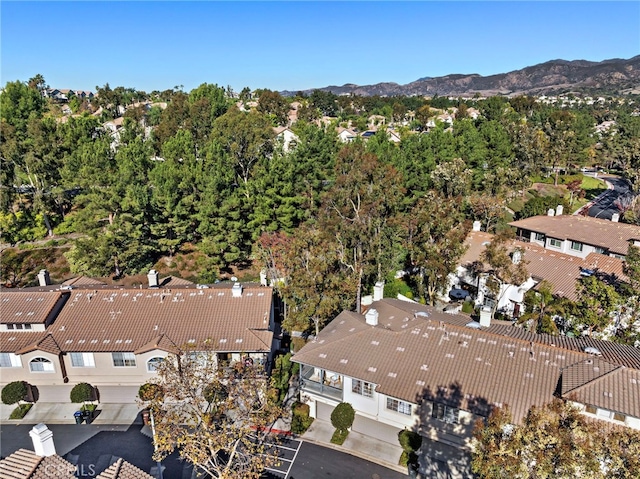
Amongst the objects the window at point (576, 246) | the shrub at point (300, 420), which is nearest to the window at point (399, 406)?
the shrub at point (300, 420)

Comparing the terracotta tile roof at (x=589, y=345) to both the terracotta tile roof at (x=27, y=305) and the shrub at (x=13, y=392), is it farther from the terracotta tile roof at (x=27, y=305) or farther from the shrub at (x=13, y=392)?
the shrub at (x=13, y=392)

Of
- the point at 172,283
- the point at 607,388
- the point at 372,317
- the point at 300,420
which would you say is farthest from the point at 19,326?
the point at 607,388

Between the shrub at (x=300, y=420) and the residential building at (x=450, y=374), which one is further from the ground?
the residential building at (x=450, y=374)

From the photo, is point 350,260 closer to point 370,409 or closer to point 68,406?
point 370,409

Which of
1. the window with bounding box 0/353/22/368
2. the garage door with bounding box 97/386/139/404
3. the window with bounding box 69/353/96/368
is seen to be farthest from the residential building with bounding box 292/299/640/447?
the window with bounding box 0/353/22/368

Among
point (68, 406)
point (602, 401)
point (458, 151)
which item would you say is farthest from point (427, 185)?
point (68, 406)

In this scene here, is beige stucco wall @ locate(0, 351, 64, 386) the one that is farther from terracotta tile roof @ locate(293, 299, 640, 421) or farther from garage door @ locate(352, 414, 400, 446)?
garage door @ locate(352, 414, 400, 446)

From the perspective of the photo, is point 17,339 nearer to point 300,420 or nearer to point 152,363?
point 152,363
